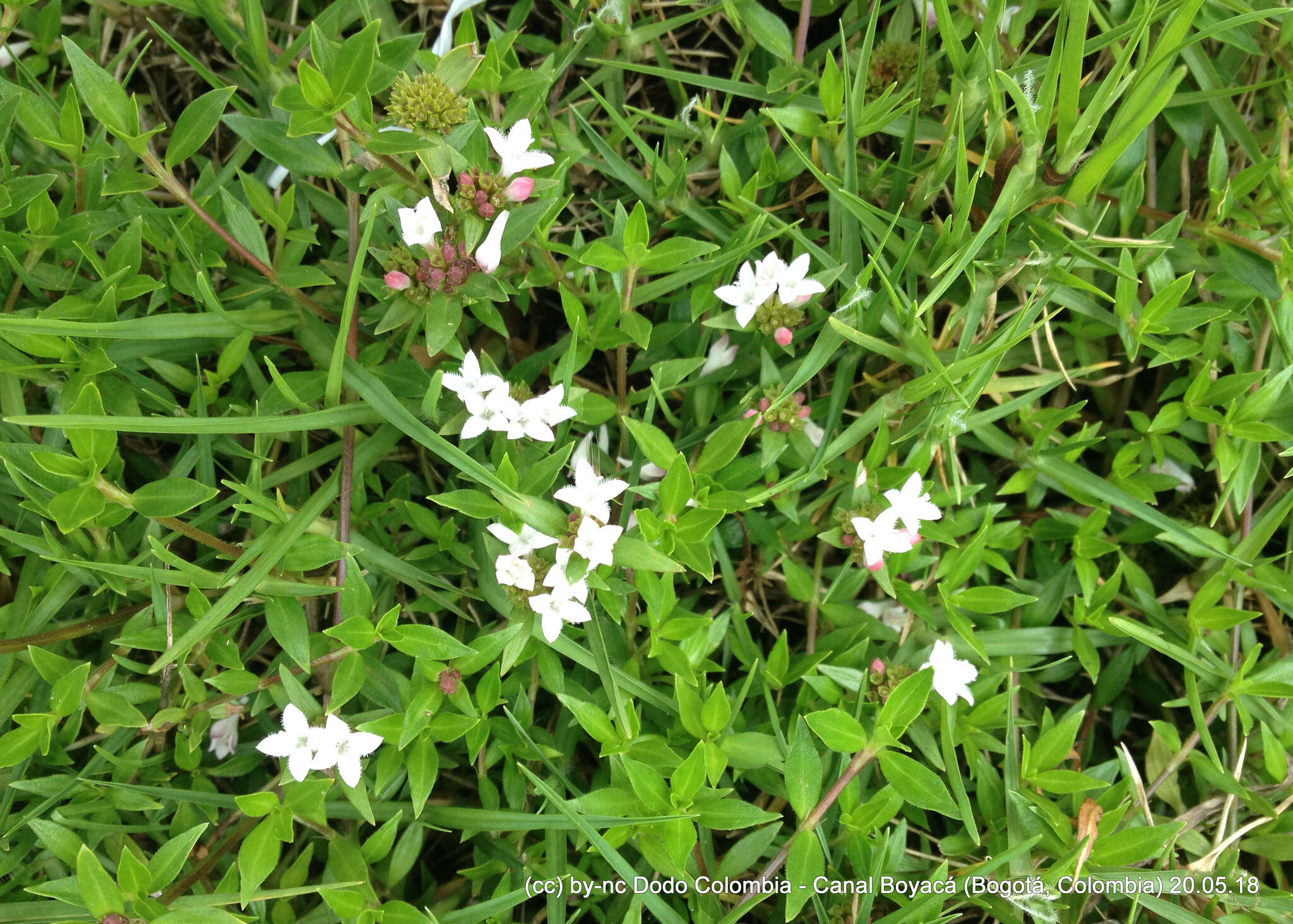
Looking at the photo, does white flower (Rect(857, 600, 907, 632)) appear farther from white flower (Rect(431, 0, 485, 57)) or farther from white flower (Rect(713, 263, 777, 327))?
white flower (Rect(431, 0, 485, 57))

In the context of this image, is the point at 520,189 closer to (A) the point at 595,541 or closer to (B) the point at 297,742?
(A) the point at 595,541

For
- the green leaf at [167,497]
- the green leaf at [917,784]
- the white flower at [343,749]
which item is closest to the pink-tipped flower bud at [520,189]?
the green leaf at [167,497]

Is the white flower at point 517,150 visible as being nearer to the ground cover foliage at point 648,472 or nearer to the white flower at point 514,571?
the ground cover foliage at point 648,472

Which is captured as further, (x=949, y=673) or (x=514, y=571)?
(x=949, y=673)

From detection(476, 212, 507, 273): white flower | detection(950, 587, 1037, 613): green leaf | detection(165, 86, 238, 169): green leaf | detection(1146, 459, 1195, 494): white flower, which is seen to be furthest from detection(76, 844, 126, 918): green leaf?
detection(1146, 459, 1195, 494): white flower

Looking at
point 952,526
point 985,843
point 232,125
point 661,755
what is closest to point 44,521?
point 232,125

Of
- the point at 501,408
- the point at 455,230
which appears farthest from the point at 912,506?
the point at 455,230
